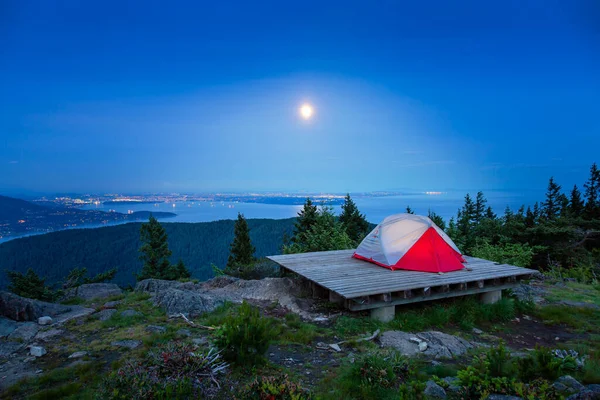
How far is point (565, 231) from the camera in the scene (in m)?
17.5

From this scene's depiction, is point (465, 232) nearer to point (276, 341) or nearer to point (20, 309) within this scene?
point (276, 341)

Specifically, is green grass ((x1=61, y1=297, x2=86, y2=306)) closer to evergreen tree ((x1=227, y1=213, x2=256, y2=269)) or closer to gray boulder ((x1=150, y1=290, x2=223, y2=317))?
gray boulder ((x1=150, y1=290, x2=223, y2=317))

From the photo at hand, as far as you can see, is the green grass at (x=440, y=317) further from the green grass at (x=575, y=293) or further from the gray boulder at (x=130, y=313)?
the gray boulder at (x=130, y=313)

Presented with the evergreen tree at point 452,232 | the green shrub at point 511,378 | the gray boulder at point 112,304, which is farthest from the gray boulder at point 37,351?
the evergreen tree at point 452,232

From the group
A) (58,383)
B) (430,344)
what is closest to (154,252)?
(58,383)

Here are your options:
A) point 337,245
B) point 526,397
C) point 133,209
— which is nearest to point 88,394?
point 526,397

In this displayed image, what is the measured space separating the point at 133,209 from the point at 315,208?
5153 cm

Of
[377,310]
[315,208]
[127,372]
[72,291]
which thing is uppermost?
[315,208]

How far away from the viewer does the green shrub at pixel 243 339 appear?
378 centimetres

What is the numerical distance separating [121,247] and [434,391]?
58864 mm

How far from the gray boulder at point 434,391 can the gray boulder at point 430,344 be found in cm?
123

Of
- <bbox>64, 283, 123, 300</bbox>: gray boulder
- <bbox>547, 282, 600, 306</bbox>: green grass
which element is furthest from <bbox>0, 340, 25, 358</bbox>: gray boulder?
<bbox>547, 282, 600, 306</bbox>: green grass

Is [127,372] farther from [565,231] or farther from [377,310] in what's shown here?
[565,231]

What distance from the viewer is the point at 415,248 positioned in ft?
24.8
